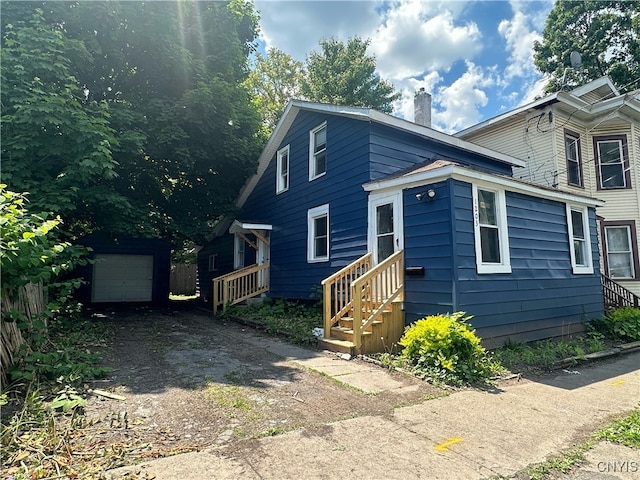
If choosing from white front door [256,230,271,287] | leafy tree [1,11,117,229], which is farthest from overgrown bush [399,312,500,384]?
white front door [256,230,271,287]

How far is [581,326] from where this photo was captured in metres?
8.56

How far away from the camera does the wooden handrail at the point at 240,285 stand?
454 inches

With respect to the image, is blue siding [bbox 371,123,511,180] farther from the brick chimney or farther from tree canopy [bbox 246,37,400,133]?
tree canopy [bbox 246,37,400,133]

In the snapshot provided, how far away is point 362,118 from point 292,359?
5.61 metres

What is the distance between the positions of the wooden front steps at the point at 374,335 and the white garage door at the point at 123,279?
11.5 m

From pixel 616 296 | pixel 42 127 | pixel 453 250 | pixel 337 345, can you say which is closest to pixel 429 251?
pixel 453 250

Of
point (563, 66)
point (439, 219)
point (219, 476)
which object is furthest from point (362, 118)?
point (563, 66)

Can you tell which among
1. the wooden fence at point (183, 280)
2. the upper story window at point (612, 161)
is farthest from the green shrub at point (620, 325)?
the wooden fence at point (183, 280)

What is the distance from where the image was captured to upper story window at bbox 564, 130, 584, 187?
11.8 metres

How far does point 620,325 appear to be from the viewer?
27.3 ft

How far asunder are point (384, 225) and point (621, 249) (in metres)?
9.27

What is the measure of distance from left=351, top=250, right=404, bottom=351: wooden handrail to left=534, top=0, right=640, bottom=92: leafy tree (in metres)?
18.2

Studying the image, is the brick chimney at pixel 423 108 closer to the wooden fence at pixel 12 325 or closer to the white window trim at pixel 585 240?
the white window trim at pixel 585 240

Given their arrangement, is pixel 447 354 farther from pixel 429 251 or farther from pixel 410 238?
pixel 410 238
